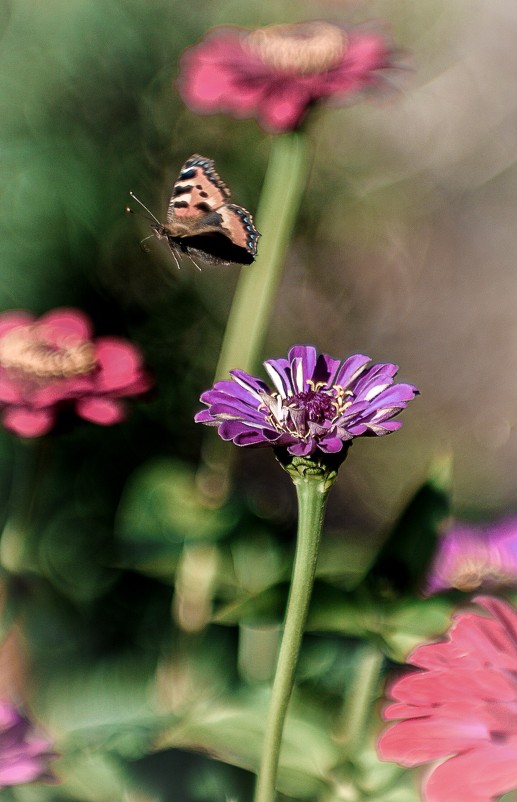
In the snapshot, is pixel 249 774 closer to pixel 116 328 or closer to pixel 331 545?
pixel 331 545

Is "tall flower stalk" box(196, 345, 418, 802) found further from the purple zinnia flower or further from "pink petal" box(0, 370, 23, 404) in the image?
"pink petal" box(0, 370, 23, 404)

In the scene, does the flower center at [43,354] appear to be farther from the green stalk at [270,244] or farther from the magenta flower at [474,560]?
the magenta flower at [474,560]

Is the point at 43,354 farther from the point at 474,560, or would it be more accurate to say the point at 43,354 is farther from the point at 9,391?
the point at 474,560

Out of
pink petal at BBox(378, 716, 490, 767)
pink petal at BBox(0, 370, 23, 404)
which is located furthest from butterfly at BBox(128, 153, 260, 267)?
pink petal at BBox(378, 716, 490, 767)

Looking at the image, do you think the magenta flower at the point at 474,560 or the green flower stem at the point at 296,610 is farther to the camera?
the magenta flower at the point at 474,560

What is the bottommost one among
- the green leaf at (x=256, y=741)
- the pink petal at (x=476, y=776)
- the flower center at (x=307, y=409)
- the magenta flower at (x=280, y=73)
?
the green leaf at (x=256, y=741)

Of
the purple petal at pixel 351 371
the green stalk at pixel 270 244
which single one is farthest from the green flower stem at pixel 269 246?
the purple petal at pixel 351 371
